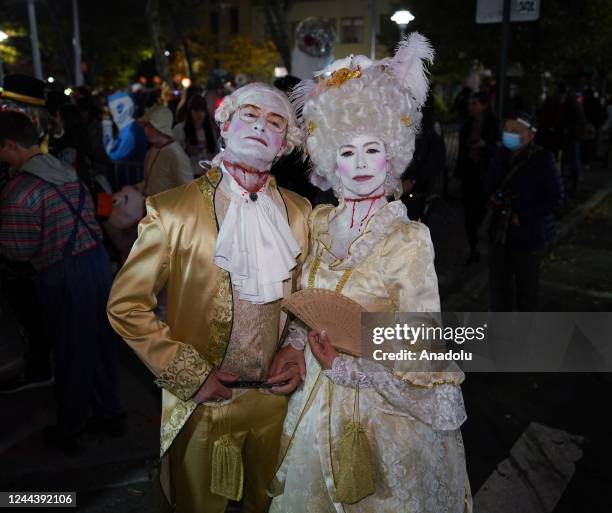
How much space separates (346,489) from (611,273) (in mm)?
6604

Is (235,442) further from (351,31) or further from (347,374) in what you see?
(351,31)

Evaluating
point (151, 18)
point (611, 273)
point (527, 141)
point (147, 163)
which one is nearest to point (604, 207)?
point (611, 273)

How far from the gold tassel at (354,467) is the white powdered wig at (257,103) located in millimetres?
1118

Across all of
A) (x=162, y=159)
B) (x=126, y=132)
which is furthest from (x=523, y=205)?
(x=126, y=132)

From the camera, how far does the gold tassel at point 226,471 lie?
2432 millimetres

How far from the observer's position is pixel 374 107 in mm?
2293

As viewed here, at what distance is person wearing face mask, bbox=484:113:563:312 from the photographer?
5055mm

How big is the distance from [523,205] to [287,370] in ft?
10.9

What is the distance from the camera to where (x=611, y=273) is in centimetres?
771

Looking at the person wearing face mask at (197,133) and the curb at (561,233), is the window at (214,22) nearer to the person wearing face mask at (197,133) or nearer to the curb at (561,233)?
the curb at (561,233)

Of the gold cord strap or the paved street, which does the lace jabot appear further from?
the paved street

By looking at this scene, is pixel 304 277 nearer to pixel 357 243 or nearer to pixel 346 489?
pixel 357 243

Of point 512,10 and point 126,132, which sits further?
point 126,132

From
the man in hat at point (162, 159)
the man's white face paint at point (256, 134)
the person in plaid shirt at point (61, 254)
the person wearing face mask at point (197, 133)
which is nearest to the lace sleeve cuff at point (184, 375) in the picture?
the man's white face paint at point (256, 134)
